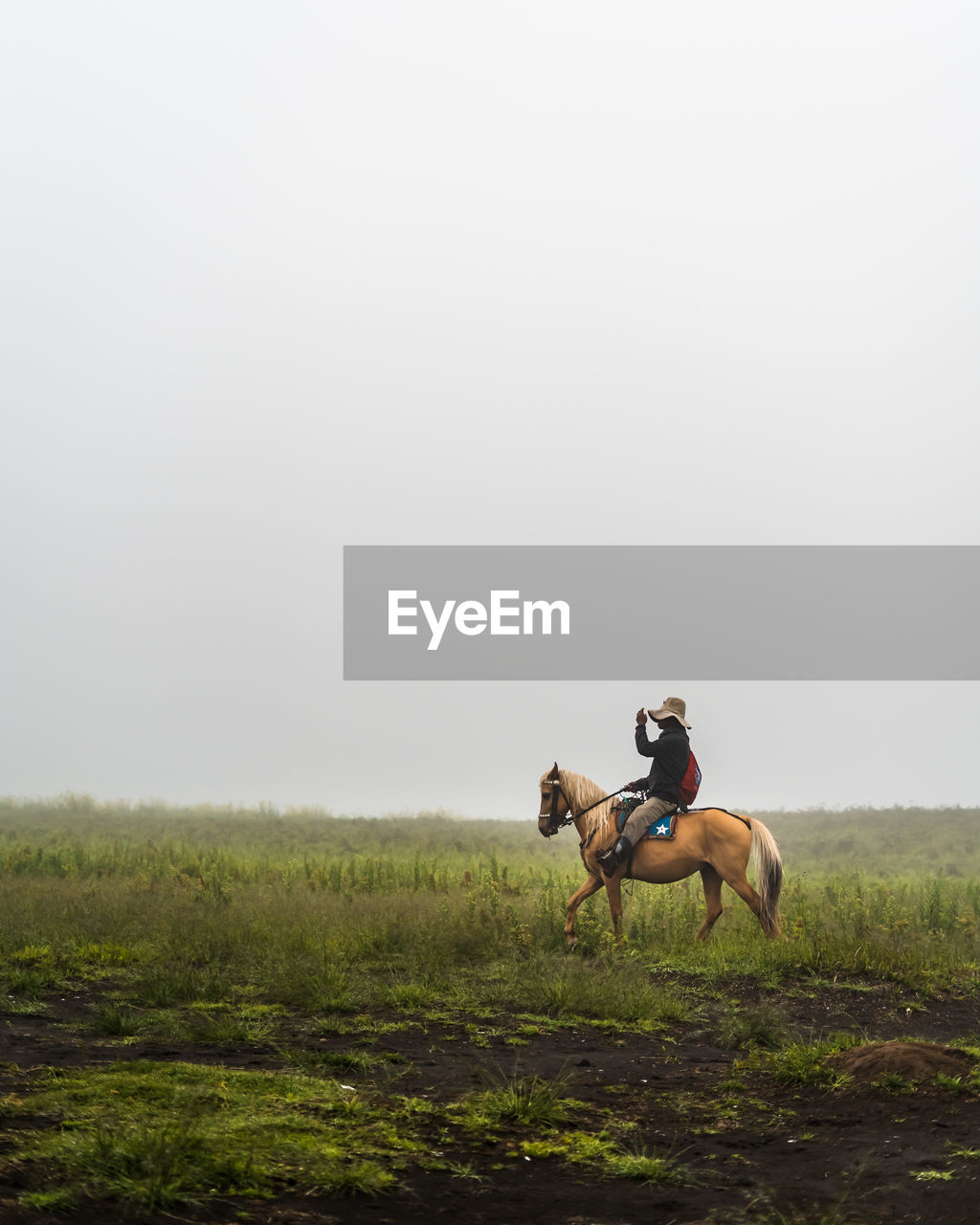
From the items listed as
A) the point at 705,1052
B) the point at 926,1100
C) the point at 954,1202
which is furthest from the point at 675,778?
the point at 954,1202

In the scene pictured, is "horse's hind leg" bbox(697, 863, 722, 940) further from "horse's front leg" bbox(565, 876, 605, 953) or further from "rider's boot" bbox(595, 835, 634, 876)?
"horse's front leg" bbox(565, 876, 605, 953)

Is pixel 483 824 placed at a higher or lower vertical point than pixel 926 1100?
lower

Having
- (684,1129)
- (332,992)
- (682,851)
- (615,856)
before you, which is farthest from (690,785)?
(684,1129)

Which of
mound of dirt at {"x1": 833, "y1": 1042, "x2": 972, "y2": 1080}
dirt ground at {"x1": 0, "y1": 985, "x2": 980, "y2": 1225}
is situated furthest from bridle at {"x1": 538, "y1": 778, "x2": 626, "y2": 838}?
mound of dirt at {"x1": 833, "y1": 1042, "x2": 972, "y2": 1080}

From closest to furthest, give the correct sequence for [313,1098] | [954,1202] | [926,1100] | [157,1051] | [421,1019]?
[954,1202] → [313,1098] → [926,1100] → [157,1051] → [421,1019]

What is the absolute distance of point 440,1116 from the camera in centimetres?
691

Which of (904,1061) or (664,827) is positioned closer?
(904,1061)

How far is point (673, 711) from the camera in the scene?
46.8 ft

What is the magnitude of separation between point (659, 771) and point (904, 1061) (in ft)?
21.2

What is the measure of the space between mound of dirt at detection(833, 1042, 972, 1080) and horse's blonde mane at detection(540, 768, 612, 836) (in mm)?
6681

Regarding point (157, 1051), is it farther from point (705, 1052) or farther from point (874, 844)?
point (874, 844)

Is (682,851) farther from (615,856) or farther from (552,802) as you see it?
(552,802)

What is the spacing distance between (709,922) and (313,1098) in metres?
8.70

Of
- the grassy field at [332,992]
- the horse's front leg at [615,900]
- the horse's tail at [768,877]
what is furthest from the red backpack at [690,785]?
the grassy field at [332,992]
